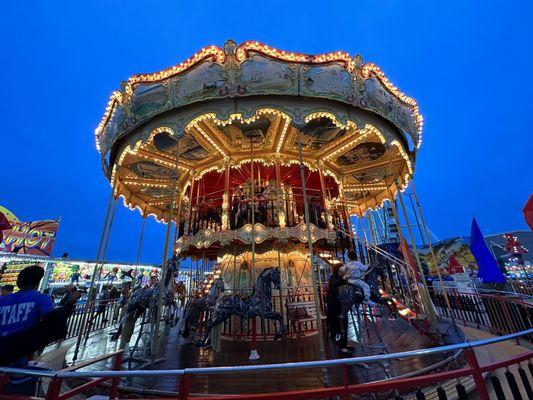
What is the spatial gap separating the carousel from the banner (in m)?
16.4

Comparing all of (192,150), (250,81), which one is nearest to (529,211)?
(250,81)

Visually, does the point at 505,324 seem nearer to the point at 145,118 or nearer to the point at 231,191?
the point at 231,191

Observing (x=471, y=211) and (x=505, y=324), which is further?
(x=471, y=211)

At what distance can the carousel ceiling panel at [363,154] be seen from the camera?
10.0 m

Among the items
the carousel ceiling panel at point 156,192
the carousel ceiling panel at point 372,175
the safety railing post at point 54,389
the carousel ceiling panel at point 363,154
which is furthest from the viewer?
the carousel ceiling panel at point 156,192

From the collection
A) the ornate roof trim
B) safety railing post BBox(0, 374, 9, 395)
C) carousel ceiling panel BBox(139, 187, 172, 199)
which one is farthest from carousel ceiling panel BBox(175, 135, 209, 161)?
safety railing post BBox(0, 374, 9, 395)

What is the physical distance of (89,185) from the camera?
7495 inches

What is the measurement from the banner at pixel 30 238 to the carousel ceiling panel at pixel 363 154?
25572 mm

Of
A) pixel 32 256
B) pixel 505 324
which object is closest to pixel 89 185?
pixel 32 256

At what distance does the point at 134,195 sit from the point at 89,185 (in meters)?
213

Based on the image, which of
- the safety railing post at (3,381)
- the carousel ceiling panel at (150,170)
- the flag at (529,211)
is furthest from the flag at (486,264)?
the safety railing post at (3,381)

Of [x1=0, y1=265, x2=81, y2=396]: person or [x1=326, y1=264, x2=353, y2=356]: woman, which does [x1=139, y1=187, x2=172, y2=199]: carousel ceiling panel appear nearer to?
[x1=326, y1=264, x2=353, y2=356]: woman

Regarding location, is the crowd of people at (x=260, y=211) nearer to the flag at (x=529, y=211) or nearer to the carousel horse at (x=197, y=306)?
the carousel horse at (x=197, y=306)

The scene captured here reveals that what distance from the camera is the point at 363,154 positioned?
10773 millimetres
